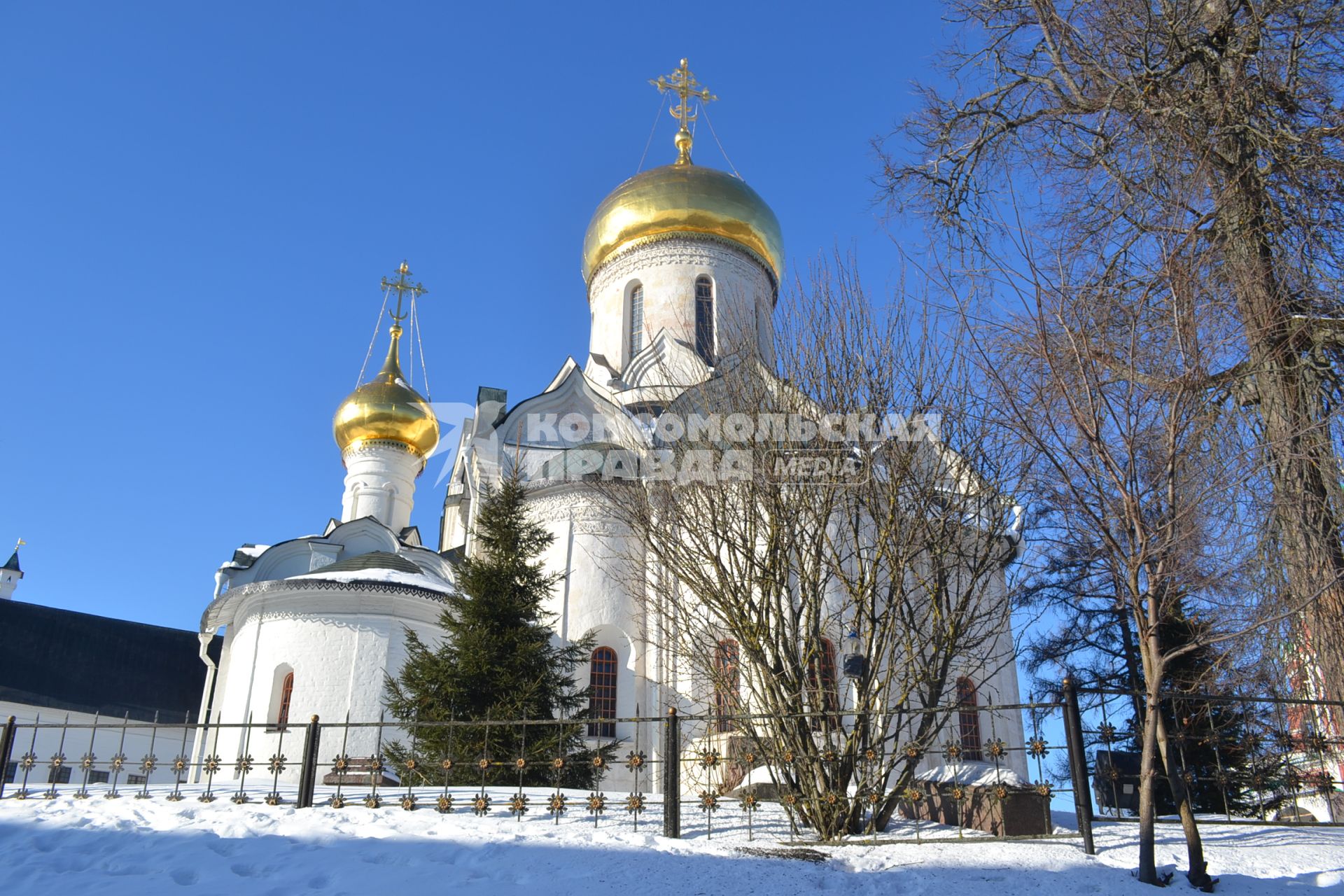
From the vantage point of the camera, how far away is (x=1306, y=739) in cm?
664

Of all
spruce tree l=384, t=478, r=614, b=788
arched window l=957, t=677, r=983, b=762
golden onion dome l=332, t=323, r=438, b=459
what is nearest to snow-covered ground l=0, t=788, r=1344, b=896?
spruce tree l=384, t=478, r=614, b=788

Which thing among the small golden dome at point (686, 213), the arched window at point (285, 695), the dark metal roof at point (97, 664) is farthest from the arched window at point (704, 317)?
the dark metal roof at point (97, 664)

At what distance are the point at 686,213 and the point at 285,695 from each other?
32.9 ft

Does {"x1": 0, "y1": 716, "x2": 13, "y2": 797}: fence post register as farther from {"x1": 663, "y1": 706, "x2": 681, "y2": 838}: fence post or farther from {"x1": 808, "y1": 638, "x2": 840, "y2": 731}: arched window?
{"x1": 808, "y1": 638, "x2": 840, "y2": 731}: arched window

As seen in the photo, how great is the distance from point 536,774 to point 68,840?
5044 mm

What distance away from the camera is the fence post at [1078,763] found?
5.98 meters

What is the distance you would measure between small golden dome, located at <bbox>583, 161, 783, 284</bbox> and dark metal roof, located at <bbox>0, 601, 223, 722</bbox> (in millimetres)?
12432

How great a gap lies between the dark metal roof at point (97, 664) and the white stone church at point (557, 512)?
451 centimetres

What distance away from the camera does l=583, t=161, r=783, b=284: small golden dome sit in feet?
59.3

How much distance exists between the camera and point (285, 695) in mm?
14008

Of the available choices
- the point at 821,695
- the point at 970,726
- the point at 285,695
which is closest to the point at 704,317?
the point at 970,726

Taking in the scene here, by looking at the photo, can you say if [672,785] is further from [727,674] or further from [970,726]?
[970,726]

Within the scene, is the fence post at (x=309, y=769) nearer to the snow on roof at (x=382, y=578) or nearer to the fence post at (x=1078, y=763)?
the fence post at (x=1078, y=763)

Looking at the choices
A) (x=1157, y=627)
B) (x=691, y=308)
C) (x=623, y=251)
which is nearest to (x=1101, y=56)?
(x=1157, y=627)
